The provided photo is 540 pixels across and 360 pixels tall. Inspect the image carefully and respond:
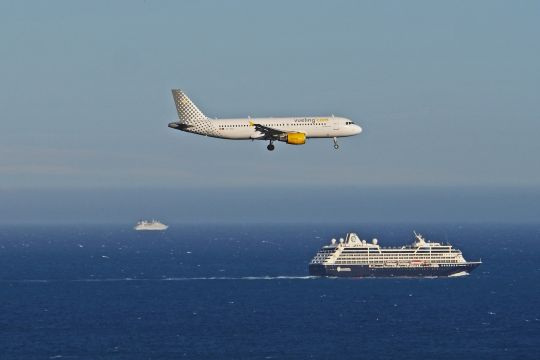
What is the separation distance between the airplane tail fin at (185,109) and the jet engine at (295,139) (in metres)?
12.5

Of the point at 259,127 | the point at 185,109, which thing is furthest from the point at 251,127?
the point at 185,109

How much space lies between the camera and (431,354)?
18012 centimetres

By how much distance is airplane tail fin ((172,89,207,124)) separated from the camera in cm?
13488

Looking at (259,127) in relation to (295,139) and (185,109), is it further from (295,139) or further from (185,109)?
(185,109)

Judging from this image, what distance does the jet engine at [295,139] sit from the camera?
12912 cm

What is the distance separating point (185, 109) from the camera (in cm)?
13775

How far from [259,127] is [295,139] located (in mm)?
5083

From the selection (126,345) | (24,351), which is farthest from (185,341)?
(24,351)

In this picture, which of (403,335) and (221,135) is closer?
(221,135)

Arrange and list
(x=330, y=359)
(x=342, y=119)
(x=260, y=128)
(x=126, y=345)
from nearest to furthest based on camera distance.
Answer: (x=260, y=128) → (x=342, y=119) → (x=330, y=359) → (x=126, y=345)

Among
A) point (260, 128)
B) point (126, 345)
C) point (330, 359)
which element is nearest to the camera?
point (260, 128)

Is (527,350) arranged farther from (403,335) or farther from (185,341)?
(185,341)

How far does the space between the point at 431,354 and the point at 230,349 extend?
36676 mm

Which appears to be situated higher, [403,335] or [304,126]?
[304,126]
